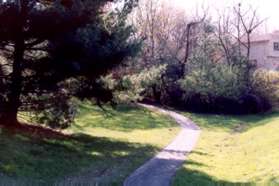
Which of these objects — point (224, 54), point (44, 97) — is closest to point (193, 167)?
point (44, 97)

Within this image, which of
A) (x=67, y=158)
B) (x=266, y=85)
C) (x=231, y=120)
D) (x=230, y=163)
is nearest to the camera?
(x=67, y=158)

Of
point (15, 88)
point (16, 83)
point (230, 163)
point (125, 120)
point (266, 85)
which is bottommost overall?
point (230, 163)

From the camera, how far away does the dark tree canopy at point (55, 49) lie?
15.5 metres

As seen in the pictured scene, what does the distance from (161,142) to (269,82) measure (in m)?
27.1

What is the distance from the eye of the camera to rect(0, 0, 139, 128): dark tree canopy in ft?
50.9

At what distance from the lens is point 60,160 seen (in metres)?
13.6

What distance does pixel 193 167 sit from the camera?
1467 cm

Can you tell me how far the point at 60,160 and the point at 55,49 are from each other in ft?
14.0

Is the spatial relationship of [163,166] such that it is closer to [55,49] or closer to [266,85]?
[55,49]

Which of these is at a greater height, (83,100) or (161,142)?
(83,100)

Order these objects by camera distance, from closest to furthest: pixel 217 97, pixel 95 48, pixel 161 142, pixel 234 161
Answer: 1. pixel 95 48
2. pixel 234 161
3. pixel 161 142
4. pixel 217 97

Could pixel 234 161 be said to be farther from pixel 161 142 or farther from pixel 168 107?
pixel 168 107

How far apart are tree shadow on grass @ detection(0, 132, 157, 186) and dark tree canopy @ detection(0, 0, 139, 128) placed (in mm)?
1868

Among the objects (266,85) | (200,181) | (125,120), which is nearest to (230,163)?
(200,181)
